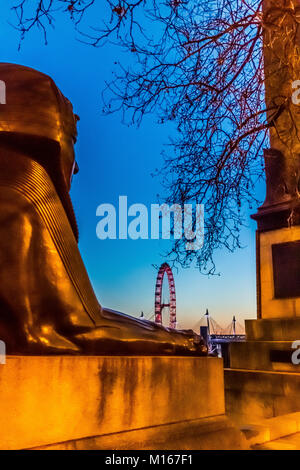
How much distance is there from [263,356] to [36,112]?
6919 millimetres

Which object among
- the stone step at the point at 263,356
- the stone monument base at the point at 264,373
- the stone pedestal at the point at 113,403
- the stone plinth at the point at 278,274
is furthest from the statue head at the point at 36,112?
the stone plinth at the point at 278,274

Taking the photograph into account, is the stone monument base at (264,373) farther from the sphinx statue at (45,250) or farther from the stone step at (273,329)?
the sphinx statue at (45,250)

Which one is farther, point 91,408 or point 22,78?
point 22,78

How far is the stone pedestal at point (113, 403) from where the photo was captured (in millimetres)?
1978

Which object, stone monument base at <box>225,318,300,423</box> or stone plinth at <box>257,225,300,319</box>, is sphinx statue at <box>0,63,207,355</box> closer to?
stone monument base at <box>225,318,300,423</box>

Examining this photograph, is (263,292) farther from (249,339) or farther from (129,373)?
(129,373)

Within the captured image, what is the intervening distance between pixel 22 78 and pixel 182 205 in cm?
402

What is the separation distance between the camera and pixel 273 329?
829cm

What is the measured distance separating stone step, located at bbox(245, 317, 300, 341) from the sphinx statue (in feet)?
18.7

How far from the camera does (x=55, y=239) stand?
8.16ft

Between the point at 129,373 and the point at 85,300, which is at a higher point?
the point at 85,300

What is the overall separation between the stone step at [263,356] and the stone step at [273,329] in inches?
7.9
